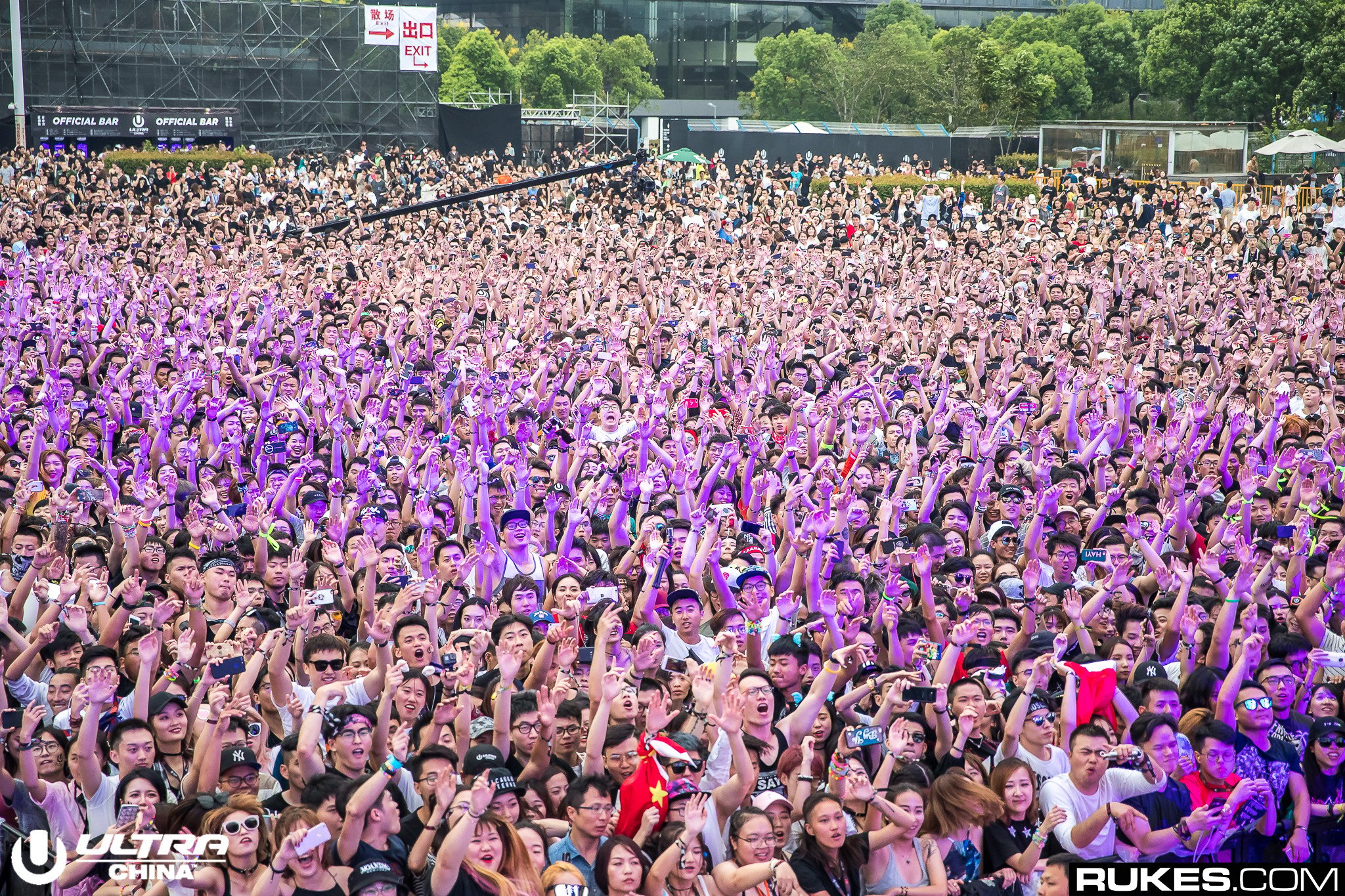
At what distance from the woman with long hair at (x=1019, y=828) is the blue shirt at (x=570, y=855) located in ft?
4.83

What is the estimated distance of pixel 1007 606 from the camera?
7055 millimetres

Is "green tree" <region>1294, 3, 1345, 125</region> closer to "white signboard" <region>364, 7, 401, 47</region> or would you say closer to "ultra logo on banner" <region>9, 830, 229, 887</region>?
"white signboard" <region>364, 7, 401, 47</region>

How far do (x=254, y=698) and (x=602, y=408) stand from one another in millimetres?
4906

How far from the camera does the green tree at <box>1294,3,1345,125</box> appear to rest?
37688 millimetres

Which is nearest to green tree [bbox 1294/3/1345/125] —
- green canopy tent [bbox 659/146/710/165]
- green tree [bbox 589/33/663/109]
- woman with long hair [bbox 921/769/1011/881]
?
green canopy tent [bbox 659/146/710/165]

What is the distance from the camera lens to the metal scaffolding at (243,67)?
33750mm

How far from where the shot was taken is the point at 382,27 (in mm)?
36562

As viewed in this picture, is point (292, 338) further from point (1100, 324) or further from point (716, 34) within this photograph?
point (716, 34)

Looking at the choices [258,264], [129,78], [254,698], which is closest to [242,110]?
[129,78]

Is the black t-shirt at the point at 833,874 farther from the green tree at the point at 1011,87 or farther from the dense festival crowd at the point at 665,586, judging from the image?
the green tree at the point at 1011,87

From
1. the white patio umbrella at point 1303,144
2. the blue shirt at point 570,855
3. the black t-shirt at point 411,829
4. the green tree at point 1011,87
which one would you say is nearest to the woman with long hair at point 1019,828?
the blue shirt at point 570,855

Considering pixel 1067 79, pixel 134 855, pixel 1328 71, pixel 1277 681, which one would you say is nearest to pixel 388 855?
pixel 134 855

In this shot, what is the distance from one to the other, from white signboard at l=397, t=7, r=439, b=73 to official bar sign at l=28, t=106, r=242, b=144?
613 centimetres

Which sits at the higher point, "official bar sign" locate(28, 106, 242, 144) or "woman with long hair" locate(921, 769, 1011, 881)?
"official bar sign" locate(28, 106, 242, 144)
